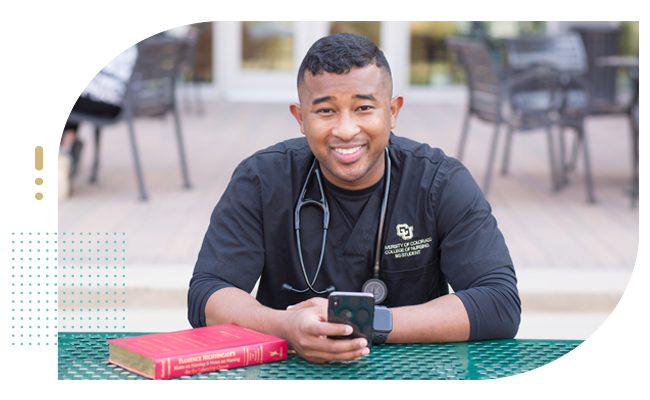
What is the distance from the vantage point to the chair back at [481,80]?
5.32m

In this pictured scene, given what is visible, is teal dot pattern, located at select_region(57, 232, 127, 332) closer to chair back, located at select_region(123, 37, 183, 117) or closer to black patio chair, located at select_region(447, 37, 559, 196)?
chair back, located at select_region(123, 37, 183, 117)

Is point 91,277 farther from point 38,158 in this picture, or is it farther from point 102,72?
point 102,72

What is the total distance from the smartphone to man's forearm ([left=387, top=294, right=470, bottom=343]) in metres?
0.15

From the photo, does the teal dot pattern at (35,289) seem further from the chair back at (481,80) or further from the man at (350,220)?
the chair back at (481,80)

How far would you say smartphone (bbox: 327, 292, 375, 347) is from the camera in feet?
4.57

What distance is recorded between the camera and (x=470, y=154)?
746 centimetres

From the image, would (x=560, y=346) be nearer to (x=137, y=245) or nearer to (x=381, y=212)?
(x=381, y=212)

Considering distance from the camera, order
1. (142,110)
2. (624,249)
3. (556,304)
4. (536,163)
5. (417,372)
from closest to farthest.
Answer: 1. (417,372)
2. (556,304)
3. (624,249)
4. (142,110)
5. (536,163)

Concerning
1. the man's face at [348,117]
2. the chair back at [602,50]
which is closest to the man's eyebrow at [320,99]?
the man's face at [348,117]

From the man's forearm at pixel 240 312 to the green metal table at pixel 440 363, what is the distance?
0.61 ft

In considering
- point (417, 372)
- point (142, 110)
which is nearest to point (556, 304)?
point (417, 372)

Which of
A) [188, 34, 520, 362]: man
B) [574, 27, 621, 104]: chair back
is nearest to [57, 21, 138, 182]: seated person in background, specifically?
[188, 34, 520, 362]: man

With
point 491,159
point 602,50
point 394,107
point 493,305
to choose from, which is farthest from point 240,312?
point 602,50

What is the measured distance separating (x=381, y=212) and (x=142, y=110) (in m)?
3.98
